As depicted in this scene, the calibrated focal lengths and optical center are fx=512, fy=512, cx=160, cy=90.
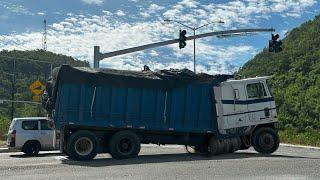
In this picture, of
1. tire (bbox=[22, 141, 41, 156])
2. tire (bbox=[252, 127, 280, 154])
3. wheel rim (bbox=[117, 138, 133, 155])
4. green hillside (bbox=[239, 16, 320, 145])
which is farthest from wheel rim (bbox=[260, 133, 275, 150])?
green hillside (bbox=[239, 16, 320, 145])

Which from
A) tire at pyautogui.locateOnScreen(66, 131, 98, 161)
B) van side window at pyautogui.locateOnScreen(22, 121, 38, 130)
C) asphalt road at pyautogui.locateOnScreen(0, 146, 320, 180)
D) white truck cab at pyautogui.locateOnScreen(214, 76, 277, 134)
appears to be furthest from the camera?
van side window at pyautogui.locateOnScreen(22, 121, 38, 130)

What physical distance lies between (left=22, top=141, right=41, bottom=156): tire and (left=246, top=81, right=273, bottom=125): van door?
8615 millimetres

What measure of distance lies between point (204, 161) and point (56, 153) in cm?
754

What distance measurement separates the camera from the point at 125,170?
1402cm

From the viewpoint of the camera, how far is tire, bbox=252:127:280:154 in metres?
19.9

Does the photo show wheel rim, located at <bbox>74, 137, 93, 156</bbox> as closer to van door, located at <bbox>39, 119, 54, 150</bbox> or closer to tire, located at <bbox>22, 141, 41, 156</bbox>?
van door, located at <bbox>39, 119, 54, 150</bbox>

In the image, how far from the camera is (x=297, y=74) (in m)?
96.9

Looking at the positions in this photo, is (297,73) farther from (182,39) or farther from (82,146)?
(82,146)

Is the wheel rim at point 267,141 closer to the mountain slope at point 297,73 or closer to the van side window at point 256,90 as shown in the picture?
the van side window at point 256,90

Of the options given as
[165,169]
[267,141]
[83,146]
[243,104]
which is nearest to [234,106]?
[243,104]

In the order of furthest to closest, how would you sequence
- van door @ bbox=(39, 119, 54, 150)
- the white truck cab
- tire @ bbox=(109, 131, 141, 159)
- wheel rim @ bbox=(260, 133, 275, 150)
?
van door @ bbox=(39, 119, 54, 150)
wheel rim @ bbox=(260, 133, 275, 150)
the white truck cab
tire @ bbox=(109, 131, 141, 159)

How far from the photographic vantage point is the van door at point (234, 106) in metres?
19.3

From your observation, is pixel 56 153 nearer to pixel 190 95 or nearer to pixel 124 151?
pixel 124 151

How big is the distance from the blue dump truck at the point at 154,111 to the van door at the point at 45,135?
2772 millimetres
